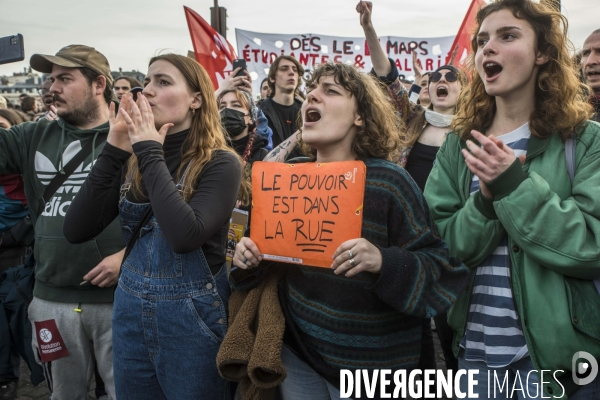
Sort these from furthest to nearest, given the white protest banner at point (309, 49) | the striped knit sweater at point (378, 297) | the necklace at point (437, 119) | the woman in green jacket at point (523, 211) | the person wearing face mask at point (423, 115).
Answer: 1. the white protest banner at point (309, 49)
2. the necklace at point (437, 119)
3. the person wearing face mask at point (423, 115)
4. the striped knit sweater at point (378, 297)
5. the woman in green jacket at point (523, 211)

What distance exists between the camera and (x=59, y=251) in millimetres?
Result: 2783

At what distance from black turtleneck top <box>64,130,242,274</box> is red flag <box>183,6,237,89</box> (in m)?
4.17

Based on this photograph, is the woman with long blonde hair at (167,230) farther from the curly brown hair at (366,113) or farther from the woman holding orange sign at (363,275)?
the curly brown hair at (366,113)

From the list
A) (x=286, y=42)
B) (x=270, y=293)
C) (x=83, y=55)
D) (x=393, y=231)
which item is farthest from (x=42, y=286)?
(x=286, y=42)

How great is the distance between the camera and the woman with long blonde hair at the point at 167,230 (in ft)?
6.36


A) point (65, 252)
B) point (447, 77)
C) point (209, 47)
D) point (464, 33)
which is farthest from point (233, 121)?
point (464, 33)

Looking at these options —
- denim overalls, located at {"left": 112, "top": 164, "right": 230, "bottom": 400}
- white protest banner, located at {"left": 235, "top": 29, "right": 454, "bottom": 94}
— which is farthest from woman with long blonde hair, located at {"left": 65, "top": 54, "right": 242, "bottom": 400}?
white protest banner, located at {"left": 235, "top": 29, "right": 454, "bottom": 94}

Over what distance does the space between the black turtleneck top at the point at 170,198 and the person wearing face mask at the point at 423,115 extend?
1.52 metres

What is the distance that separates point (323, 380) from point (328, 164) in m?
0.81

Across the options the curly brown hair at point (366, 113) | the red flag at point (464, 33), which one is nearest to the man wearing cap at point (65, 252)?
the curly brown hair at point (366, 113)

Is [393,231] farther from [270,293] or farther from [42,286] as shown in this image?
[42,286]

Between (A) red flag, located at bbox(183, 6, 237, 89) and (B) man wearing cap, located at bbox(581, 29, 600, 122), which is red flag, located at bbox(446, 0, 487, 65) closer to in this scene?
(B) man wearing cap, located at bbox(581, 29, 600, 122)

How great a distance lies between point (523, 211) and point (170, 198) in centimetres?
120

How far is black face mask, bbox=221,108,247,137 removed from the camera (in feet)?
12.5
